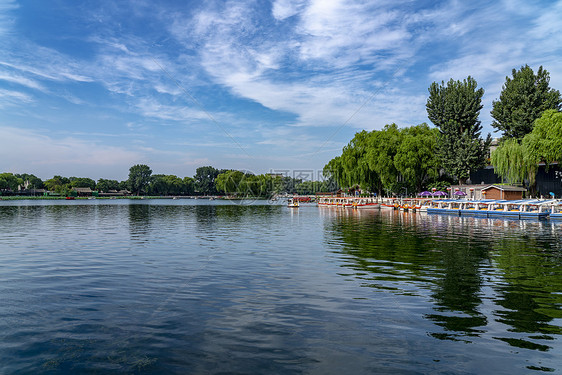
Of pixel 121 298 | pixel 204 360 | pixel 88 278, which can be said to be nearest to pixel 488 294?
pixel 204 360

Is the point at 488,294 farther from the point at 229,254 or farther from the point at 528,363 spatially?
the point at 229,254

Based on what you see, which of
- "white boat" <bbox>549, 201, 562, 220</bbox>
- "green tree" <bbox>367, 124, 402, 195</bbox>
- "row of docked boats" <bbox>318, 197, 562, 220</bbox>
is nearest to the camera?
"white boat" <bbox>549, 201, 562, 220</bbox>

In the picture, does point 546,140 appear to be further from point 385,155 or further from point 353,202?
point 353,202

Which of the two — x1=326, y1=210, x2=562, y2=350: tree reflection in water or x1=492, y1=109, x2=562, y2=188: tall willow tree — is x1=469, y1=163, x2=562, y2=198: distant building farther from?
x1=326, y1=210, x2=562, y2=350: tree reflection in water

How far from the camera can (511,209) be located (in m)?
51.3

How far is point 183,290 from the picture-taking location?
43.9 feet

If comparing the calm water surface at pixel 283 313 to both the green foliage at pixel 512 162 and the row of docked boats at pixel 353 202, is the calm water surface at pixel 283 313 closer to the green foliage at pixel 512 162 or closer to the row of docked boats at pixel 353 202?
the green foliage at pixel 512 162

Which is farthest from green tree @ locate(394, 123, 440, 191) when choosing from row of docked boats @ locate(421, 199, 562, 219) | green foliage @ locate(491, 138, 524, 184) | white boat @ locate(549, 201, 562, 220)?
white boat @ locate(549, 201, 562, 220)

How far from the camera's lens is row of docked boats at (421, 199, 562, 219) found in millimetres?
46281

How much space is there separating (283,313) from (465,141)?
70279 millimetres

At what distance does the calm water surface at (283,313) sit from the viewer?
7.66 m

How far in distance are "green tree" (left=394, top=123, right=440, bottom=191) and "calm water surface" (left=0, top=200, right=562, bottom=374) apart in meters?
54.4

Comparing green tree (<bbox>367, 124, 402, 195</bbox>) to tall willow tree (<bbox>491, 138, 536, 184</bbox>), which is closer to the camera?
tall willow tree (<bbox>491, 138, 536, 184</bbox>)

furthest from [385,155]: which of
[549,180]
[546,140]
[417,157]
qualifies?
[546,140]
